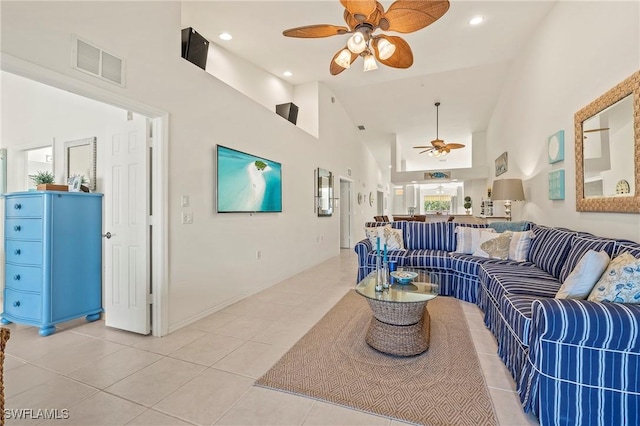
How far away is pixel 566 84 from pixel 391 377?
11.7 feet

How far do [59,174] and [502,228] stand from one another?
18.5 ft

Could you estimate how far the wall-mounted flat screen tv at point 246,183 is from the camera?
3289mm

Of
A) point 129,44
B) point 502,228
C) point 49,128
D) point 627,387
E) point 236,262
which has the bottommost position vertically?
point 627,387

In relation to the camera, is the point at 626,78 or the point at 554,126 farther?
the point at 554,126

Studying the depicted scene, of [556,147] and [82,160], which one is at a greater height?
[556,147]

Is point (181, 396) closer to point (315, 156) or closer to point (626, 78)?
point (626, 78)

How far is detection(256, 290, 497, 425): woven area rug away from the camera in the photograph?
1.57 metres

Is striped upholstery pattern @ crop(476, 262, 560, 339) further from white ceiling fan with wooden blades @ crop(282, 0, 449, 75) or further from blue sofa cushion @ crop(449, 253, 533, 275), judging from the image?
white ceiling fan with wooden blades @ crop(282, 0, 449, 75)

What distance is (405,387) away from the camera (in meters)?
1.76

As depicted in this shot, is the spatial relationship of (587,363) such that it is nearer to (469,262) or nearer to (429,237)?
(469,262)

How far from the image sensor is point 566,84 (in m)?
3.13

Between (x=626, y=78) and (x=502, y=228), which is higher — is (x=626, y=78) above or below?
above

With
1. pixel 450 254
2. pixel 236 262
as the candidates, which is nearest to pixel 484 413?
pixel 450 254

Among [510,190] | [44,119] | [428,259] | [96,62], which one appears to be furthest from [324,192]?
[96,62]
